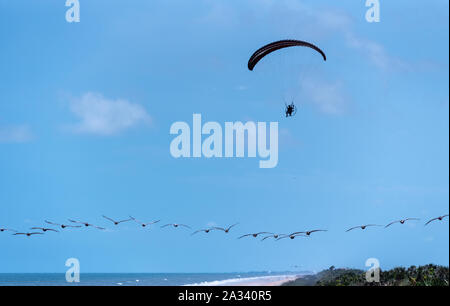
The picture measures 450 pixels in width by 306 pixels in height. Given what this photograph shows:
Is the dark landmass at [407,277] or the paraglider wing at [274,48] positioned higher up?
the paraglider wing at [274,48]

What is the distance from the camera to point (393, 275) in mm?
29578

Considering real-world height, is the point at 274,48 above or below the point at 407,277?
above

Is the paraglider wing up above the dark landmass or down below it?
above

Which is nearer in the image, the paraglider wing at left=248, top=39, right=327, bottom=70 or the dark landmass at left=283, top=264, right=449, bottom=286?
the paraglider wing at left=248, top=39, right=327, bottom=70

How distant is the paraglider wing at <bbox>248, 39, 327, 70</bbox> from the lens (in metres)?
25.5

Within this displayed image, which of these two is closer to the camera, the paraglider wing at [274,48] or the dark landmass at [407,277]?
the paraglider wing at [274,48]

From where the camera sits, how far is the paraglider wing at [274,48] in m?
25.5

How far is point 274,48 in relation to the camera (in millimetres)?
25875

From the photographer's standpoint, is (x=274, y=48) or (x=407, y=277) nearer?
(x=274, y=48)
